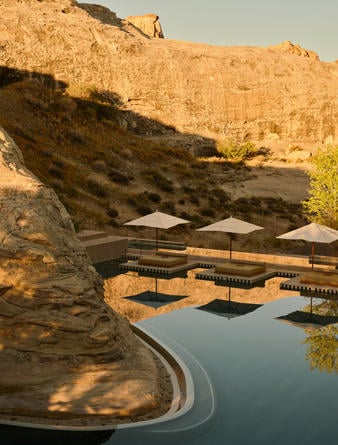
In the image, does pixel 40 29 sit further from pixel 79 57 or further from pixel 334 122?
pixel 334 122

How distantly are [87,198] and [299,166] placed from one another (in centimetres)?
3057

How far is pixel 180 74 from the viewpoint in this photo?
2783 inches

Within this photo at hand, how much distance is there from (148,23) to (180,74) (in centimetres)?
5383

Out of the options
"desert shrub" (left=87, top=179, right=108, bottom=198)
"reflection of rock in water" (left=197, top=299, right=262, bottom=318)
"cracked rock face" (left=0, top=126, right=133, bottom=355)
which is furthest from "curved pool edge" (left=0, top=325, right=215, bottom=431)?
"desert shrub" (left=87, top=179, right=108, bottom=198)

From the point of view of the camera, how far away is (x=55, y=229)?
11.0 m

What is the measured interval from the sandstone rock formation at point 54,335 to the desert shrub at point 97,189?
29495mm

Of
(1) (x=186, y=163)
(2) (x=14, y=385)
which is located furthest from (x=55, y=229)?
(1) (x=186, y=163)

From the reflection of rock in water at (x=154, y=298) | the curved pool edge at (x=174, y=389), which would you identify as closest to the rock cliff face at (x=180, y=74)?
the reflection of rock in water at (x=154, y=298)

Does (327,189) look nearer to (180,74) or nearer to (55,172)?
(55,172)

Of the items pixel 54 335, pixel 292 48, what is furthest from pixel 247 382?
pixel 292 48

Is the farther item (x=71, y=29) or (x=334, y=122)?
(x=334, y=122)

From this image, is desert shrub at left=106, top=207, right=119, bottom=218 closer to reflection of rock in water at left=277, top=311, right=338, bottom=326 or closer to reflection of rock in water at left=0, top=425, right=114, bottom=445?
reflection of rock in water at left=277, top=311, right=338, bottom=326

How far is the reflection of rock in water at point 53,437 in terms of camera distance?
27.0 feet

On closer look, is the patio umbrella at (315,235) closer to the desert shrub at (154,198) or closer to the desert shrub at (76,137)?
the desert shrub at (154,198)
